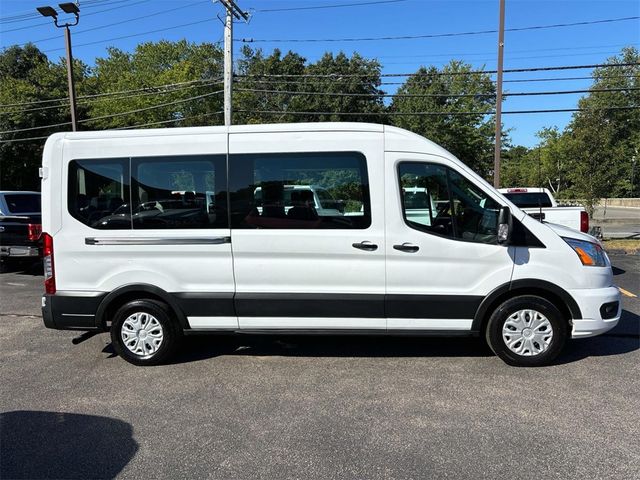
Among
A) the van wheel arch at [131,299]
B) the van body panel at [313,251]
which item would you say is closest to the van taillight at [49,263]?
the van wheel arch at [131,299]

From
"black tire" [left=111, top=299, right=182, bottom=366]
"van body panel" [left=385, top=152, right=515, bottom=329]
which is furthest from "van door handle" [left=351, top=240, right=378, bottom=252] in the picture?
"black tire" [left=111, top=299, right=182, bottom=366]

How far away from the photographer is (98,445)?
10.9 feet

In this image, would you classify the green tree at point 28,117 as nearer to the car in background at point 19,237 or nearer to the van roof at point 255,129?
the car in background at point 19,237

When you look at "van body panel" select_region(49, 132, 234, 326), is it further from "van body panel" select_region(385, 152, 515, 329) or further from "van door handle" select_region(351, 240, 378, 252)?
"van body panel" select_region(385, 152, 515, 329)

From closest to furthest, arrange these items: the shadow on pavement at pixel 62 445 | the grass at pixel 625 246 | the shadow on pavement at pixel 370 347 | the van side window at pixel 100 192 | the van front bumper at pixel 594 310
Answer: the shadow on pavement at pixel 62 445, the van front bumper at pixel 594 310, the van side window at pixel 100 192, the shadow on pavement at pixel 370 347, the grass at pixel 625 246

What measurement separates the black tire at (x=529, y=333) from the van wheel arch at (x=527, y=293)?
0.06 m

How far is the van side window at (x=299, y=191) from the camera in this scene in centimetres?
448

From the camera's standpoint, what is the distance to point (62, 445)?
3.32m

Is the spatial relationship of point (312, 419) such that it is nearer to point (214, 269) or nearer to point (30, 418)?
point (214, 269)

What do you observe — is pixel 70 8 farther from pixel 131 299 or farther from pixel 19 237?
pixel 131 299

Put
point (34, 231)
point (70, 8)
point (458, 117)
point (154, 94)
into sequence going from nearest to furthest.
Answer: point (34, 231), point (70, 8), point (154, 94), point (458, 117)

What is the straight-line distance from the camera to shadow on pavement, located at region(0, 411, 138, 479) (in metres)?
3.02

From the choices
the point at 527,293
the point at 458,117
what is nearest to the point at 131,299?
the point at 527,293

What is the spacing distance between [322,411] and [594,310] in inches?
104
